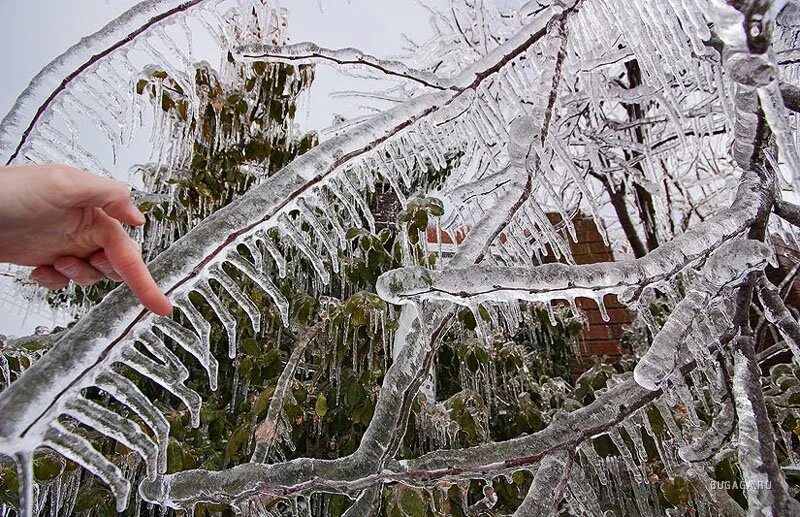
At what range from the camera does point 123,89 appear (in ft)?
3.08

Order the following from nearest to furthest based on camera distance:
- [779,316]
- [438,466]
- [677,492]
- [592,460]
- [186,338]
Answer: [186,338] < [438,466] < [779,316] < [592,460] < [677,492]

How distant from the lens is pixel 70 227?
0.71 m

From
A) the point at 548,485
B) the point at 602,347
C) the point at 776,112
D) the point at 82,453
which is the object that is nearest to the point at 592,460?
the point at 548,485

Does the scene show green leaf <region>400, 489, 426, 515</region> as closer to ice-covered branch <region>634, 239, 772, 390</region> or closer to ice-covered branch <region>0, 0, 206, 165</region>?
ice-covered branch <region>634, 239, 772, 390</region>

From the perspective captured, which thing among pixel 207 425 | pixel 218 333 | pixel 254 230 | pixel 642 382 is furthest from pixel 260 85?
pixel 642 382

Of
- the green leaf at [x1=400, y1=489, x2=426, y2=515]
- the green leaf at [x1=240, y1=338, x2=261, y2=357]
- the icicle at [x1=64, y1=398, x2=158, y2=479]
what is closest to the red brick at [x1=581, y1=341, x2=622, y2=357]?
the green leaf at [x1=240, y1=338, x2=261, y2=357]

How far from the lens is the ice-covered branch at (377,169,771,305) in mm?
771

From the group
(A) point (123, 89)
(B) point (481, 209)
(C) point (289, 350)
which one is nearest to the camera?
(A) point (123, 89)

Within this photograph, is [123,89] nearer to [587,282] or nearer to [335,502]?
[587,282]

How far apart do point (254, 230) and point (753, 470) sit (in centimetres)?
89

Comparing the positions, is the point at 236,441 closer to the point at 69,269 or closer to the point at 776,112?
the point at 69,269

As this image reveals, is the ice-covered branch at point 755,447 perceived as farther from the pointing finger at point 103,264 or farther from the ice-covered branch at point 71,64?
the ice-covered branch at point 71,64

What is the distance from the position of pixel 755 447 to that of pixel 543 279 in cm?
49

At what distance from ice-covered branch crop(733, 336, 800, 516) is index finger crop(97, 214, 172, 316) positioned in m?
0.94
